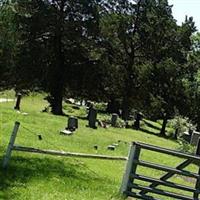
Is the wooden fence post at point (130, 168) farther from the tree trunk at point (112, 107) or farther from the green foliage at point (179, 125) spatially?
the tree trunk at point (112, 107)

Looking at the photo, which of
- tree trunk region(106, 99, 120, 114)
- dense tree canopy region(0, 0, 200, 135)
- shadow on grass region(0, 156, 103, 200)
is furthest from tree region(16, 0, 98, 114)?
shadow on grass region(0, 156, 103, 200)

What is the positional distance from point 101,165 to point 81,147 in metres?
4.02

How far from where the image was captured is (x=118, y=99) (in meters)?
53.4

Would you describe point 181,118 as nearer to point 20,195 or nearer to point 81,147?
point 81,147

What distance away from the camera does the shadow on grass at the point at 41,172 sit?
1219 centimetres

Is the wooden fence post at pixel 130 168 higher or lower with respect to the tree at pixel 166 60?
lower

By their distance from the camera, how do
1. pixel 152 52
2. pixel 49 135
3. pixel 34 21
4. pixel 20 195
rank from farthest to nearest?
pixel 152 52 → pixel 34 21 → pixel 49 135 → pixel 20 195

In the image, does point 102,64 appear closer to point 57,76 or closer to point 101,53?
point 101,53

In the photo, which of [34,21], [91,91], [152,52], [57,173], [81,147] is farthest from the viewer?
[152,52]

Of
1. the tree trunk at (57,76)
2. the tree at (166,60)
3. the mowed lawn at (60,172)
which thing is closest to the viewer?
the mowed lawn at (60,172)

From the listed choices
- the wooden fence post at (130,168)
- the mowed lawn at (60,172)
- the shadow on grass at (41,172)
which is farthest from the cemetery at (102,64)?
the wooden fence post at (130,168)

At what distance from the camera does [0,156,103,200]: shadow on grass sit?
40.0 feet

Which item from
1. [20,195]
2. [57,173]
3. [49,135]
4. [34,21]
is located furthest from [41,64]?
[20,195]

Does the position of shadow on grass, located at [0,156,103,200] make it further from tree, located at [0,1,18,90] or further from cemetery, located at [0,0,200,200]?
tree, located at [0,1,18,90]
